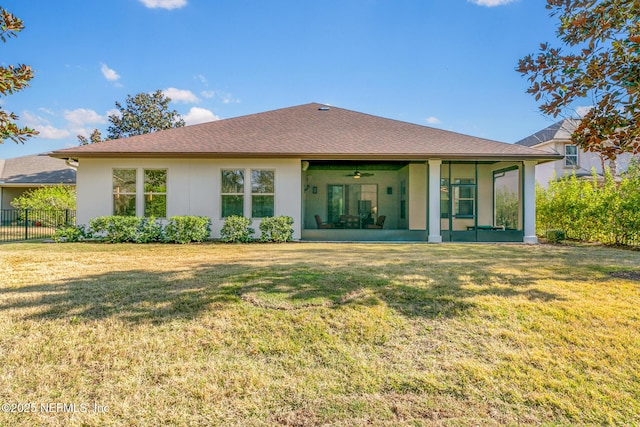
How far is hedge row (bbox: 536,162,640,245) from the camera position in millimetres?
10758

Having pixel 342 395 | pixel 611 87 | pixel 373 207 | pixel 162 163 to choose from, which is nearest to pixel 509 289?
pixel 611 87

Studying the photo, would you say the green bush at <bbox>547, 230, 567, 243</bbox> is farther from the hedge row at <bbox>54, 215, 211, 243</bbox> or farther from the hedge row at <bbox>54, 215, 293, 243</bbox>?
the hedge row at <bbox>54, 215, 211, 243</bbox>

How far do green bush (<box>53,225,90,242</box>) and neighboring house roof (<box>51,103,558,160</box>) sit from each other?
2438mm

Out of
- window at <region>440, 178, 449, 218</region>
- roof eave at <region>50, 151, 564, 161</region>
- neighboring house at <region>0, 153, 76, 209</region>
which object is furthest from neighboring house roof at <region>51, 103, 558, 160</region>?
neighboring house at <region>0, 153, 76, 209</region>

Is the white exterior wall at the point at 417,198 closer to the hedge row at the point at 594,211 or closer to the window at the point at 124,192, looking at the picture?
the hedge row at the point at 594,211

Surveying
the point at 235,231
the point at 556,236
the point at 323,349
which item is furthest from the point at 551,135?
the point at 323,349

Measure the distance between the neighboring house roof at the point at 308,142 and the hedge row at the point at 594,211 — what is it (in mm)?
1949

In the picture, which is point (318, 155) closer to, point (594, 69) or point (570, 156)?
point (594, 69)

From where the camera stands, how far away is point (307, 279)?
17.3 feet

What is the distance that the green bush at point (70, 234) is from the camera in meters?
11.4

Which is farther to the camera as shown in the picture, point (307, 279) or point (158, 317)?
point (307, 279)

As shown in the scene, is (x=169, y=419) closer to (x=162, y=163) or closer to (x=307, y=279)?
(x=307, y=279)

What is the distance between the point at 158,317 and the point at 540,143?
77.2 ft

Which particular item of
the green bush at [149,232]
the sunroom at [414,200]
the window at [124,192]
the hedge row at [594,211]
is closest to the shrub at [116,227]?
the green bush at [149,232]
